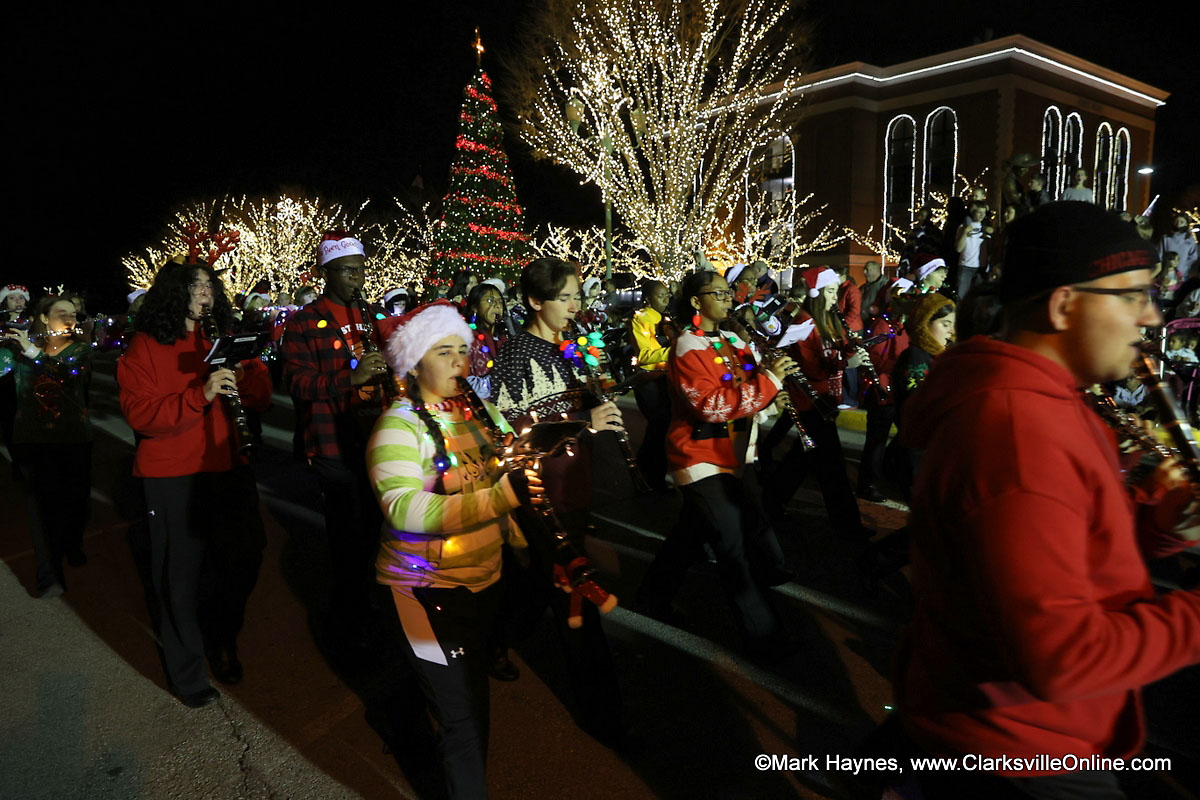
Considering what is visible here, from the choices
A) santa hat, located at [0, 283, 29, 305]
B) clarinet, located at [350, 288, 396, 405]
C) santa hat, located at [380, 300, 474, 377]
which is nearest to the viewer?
santa hat, located at [380, 300, 474, 377]

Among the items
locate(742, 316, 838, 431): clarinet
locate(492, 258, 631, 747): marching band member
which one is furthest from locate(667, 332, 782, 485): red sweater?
locate(742, 316, 838, 431): clarinet

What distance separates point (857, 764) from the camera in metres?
1.97

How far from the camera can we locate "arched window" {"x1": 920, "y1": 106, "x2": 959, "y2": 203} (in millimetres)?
32875

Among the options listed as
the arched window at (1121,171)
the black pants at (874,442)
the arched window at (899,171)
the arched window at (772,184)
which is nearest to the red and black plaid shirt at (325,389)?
the black pants at (874,442)

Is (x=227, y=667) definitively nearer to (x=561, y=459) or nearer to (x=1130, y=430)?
(x=561, y=459)

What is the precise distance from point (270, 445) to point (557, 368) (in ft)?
28.3

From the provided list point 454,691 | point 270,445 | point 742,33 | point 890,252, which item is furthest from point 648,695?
point 890,252

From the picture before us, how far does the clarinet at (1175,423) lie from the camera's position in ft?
6.01

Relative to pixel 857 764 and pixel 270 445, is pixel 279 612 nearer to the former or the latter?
pixel 857 764

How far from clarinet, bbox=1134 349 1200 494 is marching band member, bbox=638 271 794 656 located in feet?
6.26

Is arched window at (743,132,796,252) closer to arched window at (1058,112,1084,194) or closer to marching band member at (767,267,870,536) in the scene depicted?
arched window at (1058,112,1084,194)

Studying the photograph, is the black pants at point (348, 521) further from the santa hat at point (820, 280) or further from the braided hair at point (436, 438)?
the santa hat at point (820, 280)

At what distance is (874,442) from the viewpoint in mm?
6973

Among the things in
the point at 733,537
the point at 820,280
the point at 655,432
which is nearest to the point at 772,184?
the point at 655,432
